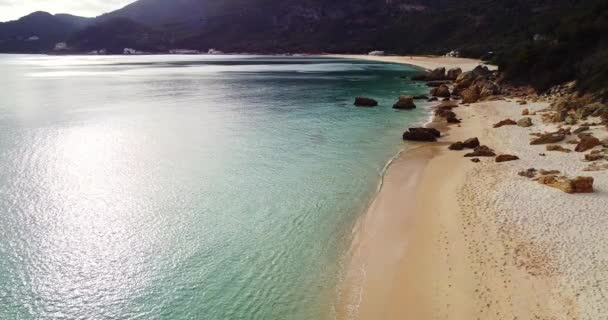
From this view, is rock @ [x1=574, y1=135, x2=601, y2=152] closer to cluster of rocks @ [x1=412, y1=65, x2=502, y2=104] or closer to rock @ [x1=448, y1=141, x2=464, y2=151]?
rock @ [x1=448, y1=141, x2=464, y2=151]

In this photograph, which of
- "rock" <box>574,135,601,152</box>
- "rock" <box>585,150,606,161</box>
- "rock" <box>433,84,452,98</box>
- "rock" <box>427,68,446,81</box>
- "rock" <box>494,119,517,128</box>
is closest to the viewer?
"rock" <box>585,150,606,161</box>

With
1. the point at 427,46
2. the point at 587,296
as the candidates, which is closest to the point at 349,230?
the point at 587,296

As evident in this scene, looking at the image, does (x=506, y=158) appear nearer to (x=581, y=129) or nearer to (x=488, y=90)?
(x=581, y=129)

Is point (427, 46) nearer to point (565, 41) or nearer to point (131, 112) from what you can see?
point (565, 41)

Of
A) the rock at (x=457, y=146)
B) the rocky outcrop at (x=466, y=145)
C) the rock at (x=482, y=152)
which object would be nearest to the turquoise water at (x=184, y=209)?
the rock at (x=457, y=146)

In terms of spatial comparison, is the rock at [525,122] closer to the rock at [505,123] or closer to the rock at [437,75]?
the rock at [505,123]

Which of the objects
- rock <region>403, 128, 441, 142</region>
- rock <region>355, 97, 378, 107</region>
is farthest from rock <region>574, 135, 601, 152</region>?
rock <region>355, 97, 378, 107</region>
